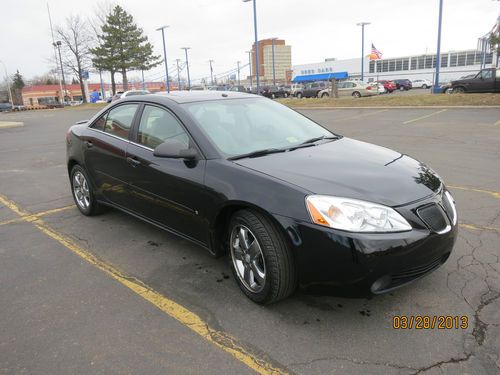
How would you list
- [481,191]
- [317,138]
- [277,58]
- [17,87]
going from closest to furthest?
[317,138] → [481,191] → [17,87] → [277,58]

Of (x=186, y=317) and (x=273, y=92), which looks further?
(x=273, y=92)

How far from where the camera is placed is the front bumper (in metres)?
2.46

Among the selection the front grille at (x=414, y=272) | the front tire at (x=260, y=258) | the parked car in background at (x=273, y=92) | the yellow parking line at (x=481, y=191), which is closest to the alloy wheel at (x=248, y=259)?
the front tire at (x=260, y=258)

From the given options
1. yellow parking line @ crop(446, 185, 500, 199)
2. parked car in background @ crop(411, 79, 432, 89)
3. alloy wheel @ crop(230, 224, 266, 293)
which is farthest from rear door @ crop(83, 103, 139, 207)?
parked car in background @ crop(411, 79, 432, 89)

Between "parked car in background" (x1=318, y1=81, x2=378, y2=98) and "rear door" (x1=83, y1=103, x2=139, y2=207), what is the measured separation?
32204 millimetres

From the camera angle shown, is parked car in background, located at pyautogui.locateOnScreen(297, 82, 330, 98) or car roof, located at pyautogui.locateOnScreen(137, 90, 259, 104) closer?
car roof, located at pyautogui.locateOnScreen(137, 90, 259, 104)

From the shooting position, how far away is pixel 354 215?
8.34ft

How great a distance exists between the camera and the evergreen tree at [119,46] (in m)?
49.9

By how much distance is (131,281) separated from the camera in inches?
136

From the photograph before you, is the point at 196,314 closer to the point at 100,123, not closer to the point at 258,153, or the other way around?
the point at 258,153

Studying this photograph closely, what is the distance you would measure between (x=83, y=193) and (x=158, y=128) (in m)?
1.96

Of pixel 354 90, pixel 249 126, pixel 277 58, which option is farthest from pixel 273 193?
pixel 277 58

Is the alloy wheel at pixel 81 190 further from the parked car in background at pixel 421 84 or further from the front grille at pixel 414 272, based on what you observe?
the parked car in background at pixel 421 84

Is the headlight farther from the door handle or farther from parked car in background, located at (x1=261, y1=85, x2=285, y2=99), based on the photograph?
parked car in background, located at (x1=261, y1=85, x2=285, y2=99)
